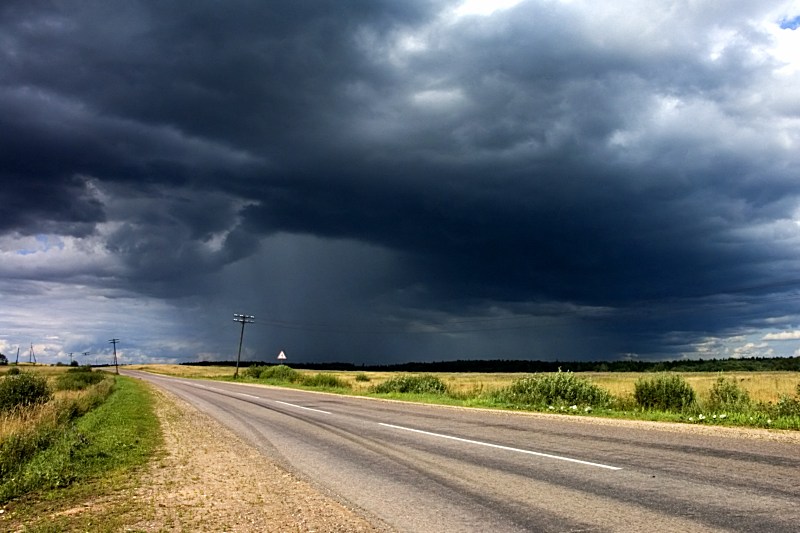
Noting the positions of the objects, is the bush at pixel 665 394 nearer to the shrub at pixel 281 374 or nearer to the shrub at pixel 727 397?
the shrub at pixel 727 397

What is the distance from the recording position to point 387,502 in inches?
270

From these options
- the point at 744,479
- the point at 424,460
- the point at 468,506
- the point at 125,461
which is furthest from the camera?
the point at 125,461

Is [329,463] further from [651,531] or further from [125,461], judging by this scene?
[651,531]

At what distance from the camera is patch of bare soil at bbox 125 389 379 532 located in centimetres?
609

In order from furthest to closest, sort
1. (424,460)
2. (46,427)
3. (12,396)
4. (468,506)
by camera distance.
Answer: (12,396), (46,427), (424,460), (468,506)

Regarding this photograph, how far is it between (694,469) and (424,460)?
4423mm

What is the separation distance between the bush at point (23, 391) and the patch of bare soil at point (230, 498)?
2281 centimetres

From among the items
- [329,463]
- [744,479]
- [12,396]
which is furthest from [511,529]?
[12,396]

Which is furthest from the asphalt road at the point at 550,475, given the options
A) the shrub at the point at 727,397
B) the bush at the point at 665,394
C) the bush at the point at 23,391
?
the bush at the point at 23,391

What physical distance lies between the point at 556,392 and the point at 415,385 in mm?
16262

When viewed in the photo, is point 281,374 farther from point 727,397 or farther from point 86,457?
point 86,457

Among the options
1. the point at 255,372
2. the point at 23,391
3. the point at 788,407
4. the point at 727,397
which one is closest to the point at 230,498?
the point at 788,407

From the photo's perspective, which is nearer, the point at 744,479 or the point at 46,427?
the point at 744,479

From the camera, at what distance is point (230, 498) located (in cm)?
749
